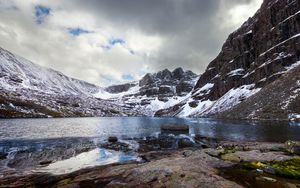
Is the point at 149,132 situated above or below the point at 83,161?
above

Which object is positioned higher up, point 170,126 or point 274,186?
point 170,126

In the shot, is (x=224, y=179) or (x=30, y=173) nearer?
(x=224, y=179)

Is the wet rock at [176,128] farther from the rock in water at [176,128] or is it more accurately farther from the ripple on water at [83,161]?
the ripple on water at [83,161]

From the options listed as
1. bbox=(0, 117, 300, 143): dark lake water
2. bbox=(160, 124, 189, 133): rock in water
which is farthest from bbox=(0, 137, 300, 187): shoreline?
bbox=(160, 124, 189, 133): rock in water

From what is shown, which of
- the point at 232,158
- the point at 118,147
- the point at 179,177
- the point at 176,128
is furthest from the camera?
the point at 176,128

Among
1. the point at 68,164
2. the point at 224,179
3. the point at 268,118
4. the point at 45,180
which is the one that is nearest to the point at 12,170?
the point at 68,164

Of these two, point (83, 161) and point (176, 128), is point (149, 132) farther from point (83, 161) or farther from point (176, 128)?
point (83, 161)

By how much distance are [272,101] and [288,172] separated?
158362 mm

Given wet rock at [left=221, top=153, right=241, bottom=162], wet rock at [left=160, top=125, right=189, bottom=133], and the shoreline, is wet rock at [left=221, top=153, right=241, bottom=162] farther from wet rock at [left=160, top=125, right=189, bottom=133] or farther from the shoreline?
wet rock at [left=160, top=125, right=189, bottom=133]

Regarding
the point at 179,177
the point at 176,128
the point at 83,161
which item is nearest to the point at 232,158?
the point at 179,177

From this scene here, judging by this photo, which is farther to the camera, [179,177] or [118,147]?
[118,147]

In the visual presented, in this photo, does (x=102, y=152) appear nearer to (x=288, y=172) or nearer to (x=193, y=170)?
(x=193, y=170)

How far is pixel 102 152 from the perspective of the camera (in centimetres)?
4684

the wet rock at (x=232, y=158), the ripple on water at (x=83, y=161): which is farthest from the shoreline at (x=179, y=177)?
the ripple on water at (x=83, y=161)
